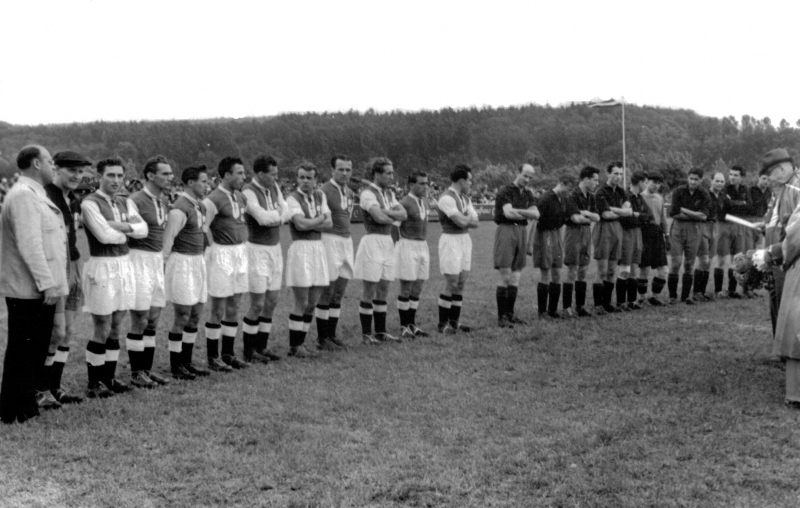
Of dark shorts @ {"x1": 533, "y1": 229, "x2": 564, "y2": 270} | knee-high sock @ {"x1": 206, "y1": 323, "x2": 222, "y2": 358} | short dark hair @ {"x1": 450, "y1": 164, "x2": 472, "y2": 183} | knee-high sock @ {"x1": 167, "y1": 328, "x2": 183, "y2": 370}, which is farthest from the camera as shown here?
dark shorts @ {"x1": 533, "y1": 229, "x2": 564, "y2": 270}

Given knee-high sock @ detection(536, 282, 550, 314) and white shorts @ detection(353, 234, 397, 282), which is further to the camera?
knee-high sock @ detection(536, 282, 550, 314)

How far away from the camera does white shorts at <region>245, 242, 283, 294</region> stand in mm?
8938

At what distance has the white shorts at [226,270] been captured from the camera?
851 cm

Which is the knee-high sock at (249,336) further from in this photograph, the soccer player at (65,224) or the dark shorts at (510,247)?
the dark shorts at (510,247)

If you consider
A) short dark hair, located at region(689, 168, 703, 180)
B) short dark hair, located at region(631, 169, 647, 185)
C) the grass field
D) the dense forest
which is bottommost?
the grass field

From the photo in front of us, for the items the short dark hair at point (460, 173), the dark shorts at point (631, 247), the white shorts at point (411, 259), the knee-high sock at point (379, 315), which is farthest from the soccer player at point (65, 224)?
the dark shorts at point (631, 247)

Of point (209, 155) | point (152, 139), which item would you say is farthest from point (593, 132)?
point (152, 139)

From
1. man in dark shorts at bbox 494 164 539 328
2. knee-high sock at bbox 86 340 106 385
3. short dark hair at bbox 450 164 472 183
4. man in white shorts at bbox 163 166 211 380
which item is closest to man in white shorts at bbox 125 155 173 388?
man in white shorts at bbox 163 166 211 380

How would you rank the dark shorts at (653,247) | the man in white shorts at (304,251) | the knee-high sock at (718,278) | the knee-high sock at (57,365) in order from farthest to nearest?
the knee-high sock at (718,278) < the dark shorts at (653,247) < the man in white shorts at (304,251) < the knee-high sock at (57,365)

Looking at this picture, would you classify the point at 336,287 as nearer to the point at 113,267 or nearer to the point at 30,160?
the point at 113,267

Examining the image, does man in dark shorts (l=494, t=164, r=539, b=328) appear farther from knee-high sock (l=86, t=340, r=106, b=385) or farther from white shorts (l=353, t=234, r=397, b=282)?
knee-high sock (l=86, t=340, r=106, b=385)

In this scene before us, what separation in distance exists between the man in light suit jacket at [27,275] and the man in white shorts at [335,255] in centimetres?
381

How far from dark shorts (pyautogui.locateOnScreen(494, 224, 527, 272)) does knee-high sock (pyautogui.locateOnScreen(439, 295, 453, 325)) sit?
103 cm

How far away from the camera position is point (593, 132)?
69938 millimetres
